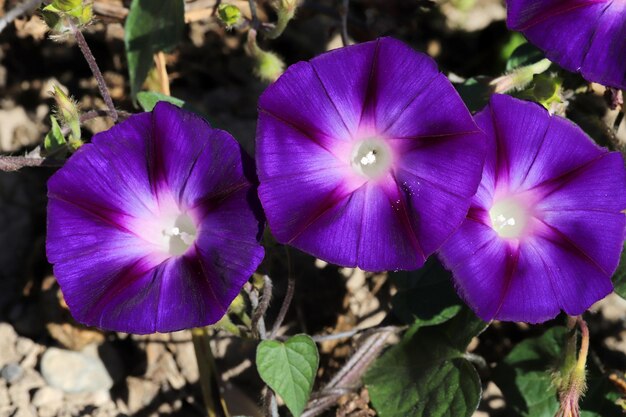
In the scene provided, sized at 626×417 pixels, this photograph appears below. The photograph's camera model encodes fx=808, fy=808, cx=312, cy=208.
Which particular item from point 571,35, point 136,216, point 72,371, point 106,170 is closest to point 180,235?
point 136,216

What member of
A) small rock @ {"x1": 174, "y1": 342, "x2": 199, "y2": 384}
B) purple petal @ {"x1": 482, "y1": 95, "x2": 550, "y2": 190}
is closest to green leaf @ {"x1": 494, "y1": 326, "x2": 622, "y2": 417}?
purple petal @ {"x1": 482, "y1": 95, "x2": 550, "y2": 190}

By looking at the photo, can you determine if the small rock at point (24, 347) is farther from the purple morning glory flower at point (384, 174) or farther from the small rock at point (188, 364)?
the purple morning glory flower at point (384, 174)

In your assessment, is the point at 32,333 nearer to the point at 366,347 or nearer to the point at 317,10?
the point at 366,347

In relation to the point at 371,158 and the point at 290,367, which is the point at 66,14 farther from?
the point at 290,367

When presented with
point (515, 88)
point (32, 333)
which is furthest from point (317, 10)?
point (32, 333)

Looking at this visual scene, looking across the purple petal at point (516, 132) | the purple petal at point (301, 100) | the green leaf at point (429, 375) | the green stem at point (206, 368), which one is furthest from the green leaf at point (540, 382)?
the purple petal at point (301, 100)

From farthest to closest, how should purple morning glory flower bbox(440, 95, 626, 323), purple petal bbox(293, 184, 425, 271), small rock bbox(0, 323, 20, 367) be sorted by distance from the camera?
small rock bbox(0, 323, 20, 367), purple morning glory flower bbox(440, 95, 626, 323), purple petal bbox(293, 184, 425, 271)

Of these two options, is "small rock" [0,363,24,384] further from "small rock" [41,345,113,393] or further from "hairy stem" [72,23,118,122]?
"hairy stem" [72,23,118,122]
